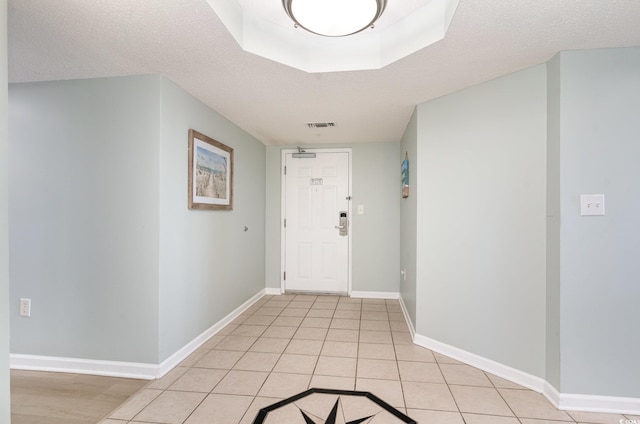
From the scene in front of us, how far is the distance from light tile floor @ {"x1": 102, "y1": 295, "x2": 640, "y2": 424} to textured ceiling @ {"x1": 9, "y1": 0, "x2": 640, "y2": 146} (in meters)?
2.08

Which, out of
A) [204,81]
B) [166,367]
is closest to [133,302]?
[166,367]

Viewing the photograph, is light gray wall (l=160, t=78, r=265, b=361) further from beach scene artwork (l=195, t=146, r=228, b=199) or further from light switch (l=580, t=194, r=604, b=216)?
light switch (l=580, t=194, r=604, b=216)

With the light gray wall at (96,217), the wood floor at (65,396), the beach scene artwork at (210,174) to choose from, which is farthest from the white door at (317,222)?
the wood floor at (65,396)

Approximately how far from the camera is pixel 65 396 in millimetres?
1935

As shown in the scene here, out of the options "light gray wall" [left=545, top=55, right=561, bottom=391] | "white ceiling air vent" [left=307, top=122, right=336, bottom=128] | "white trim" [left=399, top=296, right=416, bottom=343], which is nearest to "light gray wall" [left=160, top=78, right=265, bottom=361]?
"white ceiling air vent" [left=307, top=122, right=336, bottom=128]

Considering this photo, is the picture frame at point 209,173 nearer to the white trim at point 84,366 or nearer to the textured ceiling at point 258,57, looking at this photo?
the textured ceiling at point 258,57

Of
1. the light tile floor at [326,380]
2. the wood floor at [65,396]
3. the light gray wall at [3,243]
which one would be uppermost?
the light gray wall at [3,243]

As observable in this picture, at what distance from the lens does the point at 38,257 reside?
2.24 meters

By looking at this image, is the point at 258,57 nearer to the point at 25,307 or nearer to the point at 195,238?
the point at 195,238

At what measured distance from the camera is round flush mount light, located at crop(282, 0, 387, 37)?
1.44 m

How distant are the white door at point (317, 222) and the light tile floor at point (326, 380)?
122 cm

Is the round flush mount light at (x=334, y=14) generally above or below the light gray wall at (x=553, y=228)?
above

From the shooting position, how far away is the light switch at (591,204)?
1786 millimetres

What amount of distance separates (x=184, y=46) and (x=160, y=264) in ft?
4.62
